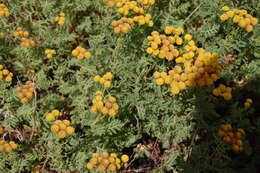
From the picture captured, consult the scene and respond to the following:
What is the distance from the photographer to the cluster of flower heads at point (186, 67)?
4.02 metres

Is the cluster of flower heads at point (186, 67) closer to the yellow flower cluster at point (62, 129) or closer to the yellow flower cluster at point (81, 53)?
the yellow flower cluster at point (81, 53)

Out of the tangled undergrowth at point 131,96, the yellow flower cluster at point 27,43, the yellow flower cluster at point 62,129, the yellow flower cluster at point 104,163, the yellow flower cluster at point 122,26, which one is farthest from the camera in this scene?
the yellow flower cluster at point 27,43

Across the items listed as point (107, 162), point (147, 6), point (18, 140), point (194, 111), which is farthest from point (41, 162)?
point (147, 6)

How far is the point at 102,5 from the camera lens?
18.6 ft

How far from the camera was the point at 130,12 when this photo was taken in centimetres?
494

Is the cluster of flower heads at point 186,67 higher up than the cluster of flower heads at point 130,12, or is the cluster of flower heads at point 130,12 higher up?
the cluster of flower heads at point 130,12

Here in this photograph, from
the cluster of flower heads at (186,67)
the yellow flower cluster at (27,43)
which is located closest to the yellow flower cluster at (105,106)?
the cluster of flower heads at (186,67)

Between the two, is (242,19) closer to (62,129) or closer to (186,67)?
(186,67)

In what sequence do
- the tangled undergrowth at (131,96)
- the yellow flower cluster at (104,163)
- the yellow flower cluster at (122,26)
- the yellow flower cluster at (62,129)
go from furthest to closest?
the yellow flower cluster at (122,26) < the tangled undergrowth at (131,96) < the yellow flower cluster at (62,129) < the yellow flower cluster at (104,163)

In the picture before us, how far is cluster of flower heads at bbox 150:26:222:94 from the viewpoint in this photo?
4.02 meters

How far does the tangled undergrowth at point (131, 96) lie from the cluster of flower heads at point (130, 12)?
17 mm

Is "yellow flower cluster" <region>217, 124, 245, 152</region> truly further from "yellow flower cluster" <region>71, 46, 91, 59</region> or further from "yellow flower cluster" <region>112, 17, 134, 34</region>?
"yellow flower cluster" <region>71, 46, 91, 59</region>

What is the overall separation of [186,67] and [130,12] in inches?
54.0

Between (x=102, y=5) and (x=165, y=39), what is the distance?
1.75 meters
